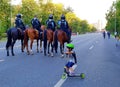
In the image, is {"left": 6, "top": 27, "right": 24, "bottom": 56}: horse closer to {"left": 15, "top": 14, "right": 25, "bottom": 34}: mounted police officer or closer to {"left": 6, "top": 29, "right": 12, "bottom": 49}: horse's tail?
{"left": 6, "top": 29, "right": 12, "bottom": 49}: horse's tail

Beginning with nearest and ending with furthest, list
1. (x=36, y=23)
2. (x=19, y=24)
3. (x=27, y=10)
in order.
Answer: (x=19, y=24), (x=36, y=23), (x=27, y=10)

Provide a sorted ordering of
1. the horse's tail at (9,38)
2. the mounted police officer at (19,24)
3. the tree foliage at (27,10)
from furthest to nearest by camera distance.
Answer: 1. the tree foliage at (27,10)
2. the mounted police officer at (19,24)
3. the horse's tail at (9,38)

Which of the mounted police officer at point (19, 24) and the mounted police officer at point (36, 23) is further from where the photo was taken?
the mounted police officer at point (36, 23)

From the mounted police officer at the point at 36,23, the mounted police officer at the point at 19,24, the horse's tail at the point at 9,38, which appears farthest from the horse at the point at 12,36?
the mounted police officer at the point at 36,23

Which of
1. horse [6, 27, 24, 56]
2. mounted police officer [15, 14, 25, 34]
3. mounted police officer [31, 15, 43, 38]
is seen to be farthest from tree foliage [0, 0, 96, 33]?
horse [6, 27, 24, 56]

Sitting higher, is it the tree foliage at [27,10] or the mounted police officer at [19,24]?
the tree foliage at [27,10]

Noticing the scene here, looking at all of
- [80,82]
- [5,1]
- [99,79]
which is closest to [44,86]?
[80,82]

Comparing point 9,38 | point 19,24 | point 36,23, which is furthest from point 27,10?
point 9,38

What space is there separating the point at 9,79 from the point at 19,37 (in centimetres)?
Answer: 1099

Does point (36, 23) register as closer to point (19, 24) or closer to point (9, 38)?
point (19, 24)

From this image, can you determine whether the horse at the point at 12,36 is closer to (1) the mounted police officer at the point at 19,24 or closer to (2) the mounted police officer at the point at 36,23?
(1) the mounted police officer at the point at 19,24

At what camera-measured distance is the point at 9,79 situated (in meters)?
10.8

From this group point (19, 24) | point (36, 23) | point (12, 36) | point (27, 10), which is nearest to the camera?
point (12, 36)

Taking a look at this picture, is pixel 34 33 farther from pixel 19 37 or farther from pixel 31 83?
pixel 31 83
